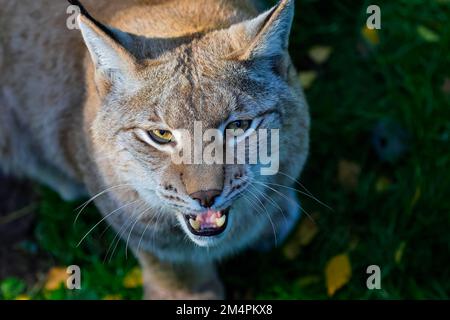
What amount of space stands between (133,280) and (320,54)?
193 cm

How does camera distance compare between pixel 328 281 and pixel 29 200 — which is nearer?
pixel 328 281

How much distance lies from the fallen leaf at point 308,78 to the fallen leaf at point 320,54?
10 centimetres

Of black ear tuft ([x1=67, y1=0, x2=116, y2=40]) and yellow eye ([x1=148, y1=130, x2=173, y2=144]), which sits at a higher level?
black ear tuft ([x1=67, y1=0, x2=116, y2=40])

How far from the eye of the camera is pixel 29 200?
4578 mm

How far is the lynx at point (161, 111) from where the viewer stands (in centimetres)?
281

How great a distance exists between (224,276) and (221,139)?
1606 millimetres

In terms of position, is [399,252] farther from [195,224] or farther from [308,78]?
[195,224]

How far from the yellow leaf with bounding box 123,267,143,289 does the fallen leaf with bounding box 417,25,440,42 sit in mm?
2404

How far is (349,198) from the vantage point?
4355 millimetres

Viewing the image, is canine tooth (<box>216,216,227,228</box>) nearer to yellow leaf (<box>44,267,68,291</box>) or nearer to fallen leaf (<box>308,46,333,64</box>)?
yellow leaf (<box>44,267,68,291</box>)

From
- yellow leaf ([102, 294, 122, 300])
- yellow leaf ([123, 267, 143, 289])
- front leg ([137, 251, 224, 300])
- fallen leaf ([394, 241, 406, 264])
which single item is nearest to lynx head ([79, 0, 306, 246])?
front leg ([137, 251, 224, 300])

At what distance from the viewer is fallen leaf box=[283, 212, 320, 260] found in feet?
13.9
